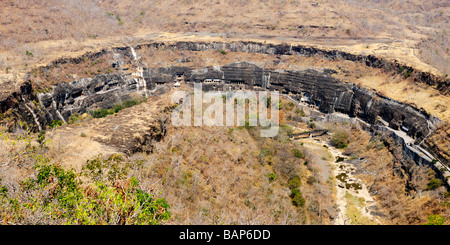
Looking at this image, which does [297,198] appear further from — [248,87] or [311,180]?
[248,87]

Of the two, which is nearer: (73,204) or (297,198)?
(73,204)

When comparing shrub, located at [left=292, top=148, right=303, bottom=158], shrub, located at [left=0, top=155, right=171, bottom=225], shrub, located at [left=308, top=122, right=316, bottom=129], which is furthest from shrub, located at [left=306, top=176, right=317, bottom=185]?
shrub, located at [left=0, top=155, right=171, bottom=225]

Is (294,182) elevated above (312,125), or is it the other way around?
(294,182)

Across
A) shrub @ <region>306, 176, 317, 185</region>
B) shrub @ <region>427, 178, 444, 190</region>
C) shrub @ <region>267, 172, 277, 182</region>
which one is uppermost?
shrub @ <region>427, 178, 444, 190</region>

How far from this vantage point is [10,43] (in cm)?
4231

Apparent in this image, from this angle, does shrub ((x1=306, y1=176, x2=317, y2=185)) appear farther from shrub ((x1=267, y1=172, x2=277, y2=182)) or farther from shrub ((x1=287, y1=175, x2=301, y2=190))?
shrub ((x1=267, y1=172, x2=277, y2=182))

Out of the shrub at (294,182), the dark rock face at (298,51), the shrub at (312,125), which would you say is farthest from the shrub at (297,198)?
the dark rock face at (298,51)

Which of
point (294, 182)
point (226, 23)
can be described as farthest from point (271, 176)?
point (226, 23)

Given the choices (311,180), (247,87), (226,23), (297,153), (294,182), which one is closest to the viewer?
(294,182)

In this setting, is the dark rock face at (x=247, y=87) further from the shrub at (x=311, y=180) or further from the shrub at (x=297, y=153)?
the shrub at (x=311, y=180)

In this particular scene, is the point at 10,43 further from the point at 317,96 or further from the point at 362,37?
Result: the point at 362,37

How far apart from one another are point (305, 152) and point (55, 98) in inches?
1255
